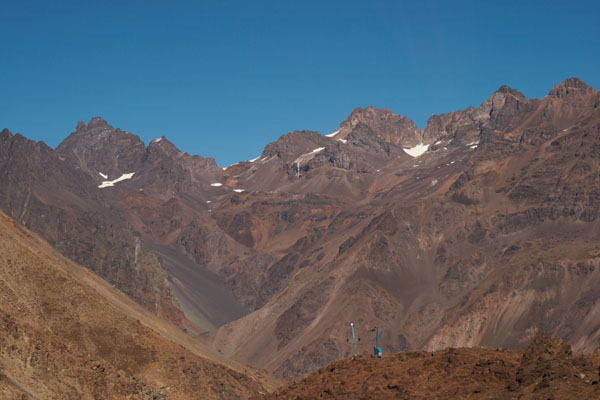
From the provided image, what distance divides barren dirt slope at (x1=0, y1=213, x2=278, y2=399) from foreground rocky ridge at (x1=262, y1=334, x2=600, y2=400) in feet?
62.9

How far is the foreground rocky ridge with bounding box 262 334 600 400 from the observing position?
1313 inches

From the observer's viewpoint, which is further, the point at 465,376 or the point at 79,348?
the point at 79,348

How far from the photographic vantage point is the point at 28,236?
107562mm

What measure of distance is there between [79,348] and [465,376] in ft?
152

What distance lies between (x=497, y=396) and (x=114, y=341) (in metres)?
55.4

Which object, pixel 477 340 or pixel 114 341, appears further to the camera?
pixel 477 340

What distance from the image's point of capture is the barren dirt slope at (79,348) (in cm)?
5806

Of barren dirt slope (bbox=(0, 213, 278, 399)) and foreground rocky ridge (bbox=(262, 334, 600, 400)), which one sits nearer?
foreground rocky ridge (bbox=(262, 334, 600, 400))

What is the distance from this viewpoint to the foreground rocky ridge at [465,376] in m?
33.3

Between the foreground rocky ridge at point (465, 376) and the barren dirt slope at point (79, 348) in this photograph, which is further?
the barren dirt slope at point (79, 348)

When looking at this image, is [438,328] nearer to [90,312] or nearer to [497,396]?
[90,312]

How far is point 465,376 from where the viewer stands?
129ft

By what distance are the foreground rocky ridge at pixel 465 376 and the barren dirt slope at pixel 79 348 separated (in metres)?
19.2

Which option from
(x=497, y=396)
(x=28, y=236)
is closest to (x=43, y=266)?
(x=28, y=236)
